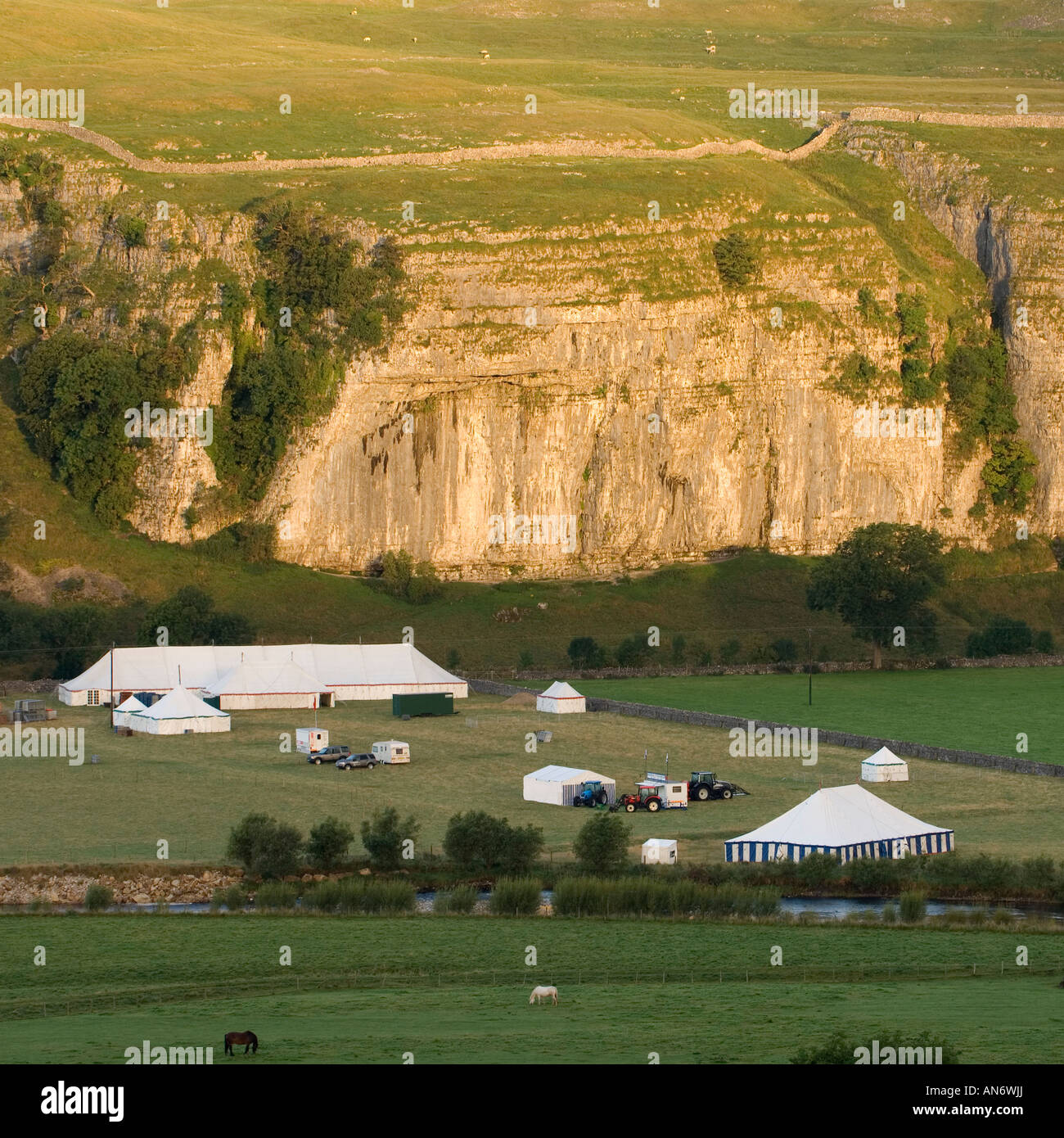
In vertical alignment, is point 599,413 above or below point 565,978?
above

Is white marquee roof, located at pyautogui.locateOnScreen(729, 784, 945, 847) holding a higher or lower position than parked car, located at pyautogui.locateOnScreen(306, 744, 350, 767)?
lower

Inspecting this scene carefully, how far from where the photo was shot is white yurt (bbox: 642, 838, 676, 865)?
49344 mm

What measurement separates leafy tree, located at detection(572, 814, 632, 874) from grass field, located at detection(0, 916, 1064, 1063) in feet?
14.2

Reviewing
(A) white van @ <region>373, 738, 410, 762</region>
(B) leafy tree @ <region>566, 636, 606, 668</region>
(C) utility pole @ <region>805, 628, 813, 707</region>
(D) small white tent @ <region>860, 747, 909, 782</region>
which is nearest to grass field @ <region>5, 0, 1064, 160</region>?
(B) leafy tree @ <region>566, 636, 606, 668</region>

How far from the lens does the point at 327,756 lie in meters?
66.5

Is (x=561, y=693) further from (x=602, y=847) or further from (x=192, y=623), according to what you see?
(x=602, y=847)

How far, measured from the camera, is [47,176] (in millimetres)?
111125

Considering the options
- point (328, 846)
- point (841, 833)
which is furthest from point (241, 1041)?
point (841, 833)

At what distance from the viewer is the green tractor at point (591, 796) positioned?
193ft

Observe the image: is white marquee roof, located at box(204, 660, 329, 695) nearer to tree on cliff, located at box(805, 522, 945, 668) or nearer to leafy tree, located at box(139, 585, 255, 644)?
leafy tree, located at box(139, 585, 255, 644)

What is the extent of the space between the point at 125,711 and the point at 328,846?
2850 centimetres

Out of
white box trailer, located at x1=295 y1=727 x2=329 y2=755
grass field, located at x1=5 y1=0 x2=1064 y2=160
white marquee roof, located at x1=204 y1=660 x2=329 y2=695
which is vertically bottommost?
white box trailer, located at x1=295 y1=727 x2=329 y2=755

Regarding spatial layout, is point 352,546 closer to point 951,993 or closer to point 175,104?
point 175,104
